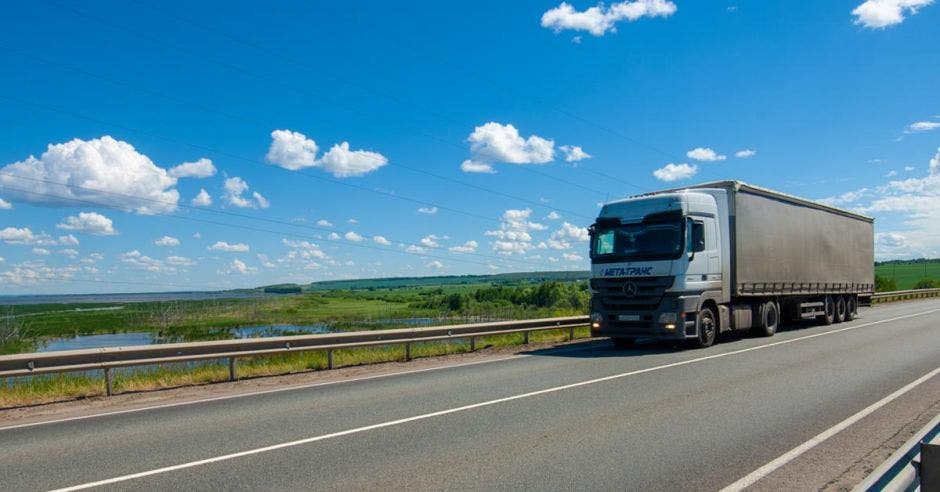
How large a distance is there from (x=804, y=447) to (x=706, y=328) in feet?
30.5

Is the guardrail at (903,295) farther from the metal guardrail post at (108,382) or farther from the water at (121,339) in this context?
the metal guardrail post at (108,382)

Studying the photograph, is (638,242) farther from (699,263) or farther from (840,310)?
(840,310)

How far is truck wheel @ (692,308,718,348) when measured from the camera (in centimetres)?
1497

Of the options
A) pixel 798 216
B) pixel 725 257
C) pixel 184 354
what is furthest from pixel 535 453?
pixel 798 216

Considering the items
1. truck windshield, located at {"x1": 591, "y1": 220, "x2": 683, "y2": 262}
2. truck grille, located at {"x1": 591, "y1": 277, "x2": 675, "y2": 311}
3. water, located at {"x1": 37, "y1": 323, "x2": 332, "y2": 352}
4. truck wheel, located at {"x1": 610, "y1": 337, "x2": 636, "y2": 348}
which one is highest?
truck windshield, located at {"x1": 591, "y1": 220, "x2": 683, "y2": 262}

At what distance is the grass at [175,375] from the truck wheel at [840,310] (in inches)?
568

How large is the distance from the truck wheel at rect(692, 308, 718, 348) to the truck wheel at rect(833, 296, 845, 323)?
10.3m

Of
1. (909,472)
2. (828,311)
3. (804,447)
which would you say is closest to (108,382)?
(804,447)

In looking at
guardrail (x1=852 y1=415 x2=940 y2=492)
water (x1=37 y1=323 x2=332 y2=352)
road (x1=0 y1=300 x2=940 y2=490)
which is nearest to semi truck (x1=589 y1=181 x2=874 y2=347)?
road (x1=0 y1=300 x2=940 y2=490)

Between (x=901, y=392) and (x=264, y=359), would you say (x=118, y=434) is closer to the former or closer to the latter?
(x=264, y=359)

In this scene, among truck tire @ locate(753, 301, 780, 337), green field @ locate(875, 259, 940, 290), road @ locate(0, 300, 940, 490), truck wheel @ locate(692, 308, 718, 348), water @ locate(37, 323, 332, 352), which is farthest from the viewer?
green field @ locate(875, 259, 940, 290)

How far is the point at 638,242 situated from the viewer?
14.8 meters

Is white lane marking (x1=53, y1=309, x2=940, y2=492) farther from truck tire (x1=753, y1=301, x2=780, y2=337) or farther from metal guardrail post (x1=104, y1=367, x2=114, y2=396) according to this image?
truck tire (x1=753, y1=301, x2=780, y2=337)

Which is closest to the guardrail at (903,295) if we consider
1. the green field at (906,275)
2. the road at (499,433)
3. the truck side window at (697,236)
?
the green field at (906,275)
